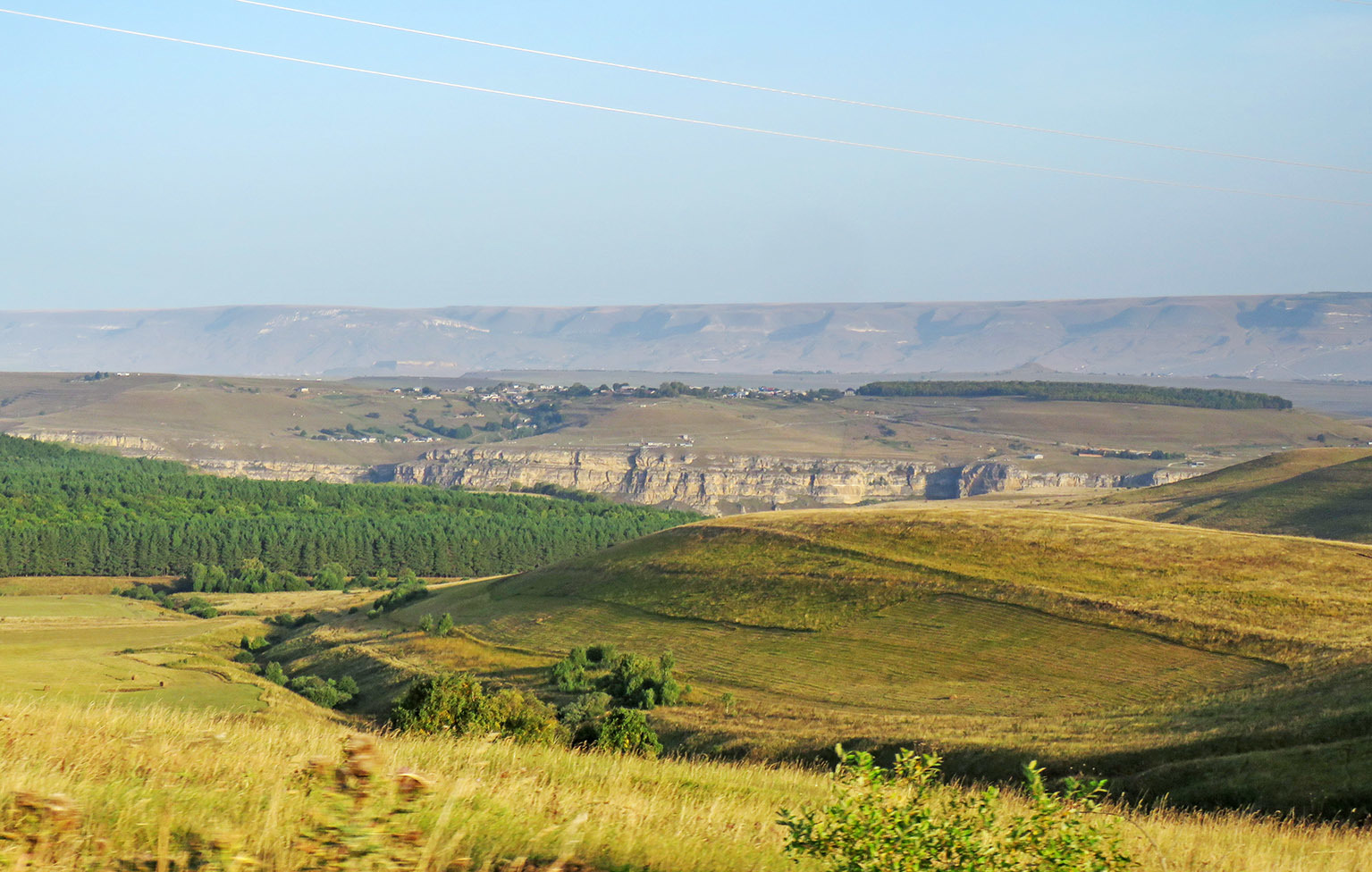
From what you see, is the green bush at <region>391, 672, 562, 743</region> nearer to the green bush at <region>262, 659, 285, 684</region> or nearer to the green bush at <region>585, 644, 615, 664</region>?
the green bush at <region>585, 644, 615, 664</region>

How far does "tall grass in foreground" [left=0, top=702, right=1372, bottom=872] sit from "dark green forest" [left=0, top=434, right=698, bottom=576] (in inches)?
5352

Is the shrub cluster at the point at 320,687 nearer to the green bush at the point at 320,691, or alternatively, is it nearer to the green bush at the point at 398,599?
the green bush at the point at 320,691

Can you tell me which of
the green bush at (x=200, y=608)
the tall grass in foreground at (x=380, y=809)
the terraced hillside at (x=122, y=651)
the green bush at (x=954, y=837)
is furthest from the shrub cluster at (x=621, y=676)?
the green bush at (x=200, y=608)

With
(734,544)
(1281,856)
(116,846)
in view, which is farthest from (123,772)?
(734,544)

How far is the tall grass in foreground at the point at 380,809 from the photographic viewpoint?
7.16m

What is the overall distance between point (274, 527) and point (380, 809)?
160 m

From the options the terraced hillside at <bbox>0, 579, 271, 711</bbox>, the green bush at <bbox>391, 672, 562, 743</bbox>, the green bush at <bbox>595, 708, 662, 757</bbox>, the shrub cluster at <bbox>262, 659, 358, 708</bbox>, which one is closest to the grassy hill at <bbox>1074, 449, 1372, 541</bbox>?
the green bush at <bbox>595, 708, 662, 757</bbox>

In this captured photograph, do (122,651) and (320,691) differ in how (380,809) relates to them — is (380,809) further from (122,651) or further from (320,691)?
(122,651)

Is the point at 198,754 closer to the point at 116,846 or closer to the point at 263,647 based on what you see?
the point at 116,846

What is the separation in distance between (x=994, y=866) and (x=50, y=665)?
60.9m

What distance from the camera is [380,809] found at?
7.21 meters

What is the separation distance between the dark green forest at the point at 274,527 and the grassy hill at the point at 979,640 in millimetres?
61493

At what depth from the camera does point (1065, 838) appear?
24.6ft

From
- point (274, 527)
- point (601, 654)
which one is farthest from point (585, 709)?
point (274, 527)
